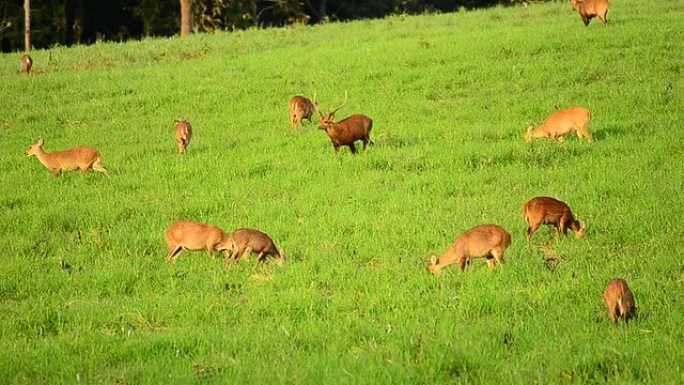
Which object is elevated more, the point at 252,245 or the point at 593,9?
the point at 593,9

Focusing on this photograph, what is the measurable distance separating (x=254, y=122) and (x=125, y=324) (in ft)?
41.0

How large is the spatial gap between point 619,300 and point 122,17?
5140 cm

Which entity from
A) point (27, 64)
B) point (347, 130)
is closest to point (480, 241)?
point (347, 130)

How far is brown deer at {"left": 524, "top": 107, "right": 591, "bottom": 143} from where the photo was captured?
1862cm

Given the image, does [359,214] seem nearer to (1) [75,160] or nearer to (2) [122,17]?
(1) [75,160]

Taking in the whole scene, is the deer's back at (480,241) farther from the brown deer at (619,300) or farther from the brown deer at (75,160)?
the brown deer at (75,160)

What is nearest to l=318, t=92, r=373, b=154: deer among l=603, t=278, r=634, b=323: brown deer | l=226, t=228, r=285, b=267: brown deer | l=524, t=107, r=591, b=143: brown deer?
l=524, t=107, r=591, b=143: brown deer

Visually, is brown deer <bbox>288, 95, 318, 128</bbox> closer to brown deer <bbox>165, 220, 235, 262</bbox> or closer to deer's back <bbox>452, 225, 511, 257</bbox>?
brown deer <bbox>165, 220, 235, 262</bbox>

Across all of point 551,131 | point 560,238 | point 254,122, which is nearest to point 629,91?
point 551,131

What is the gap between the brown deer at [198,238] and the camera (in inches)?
514

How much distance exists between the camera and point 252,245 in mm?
12766

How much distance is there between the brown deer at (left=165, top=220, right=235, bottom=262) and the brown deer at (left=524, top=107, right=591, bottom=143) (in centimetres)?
763

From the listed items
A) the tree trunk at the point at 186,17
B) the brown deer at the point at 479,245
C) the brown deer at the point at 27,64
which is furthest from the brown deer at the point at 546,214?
the tree trunk at the point at 186,17

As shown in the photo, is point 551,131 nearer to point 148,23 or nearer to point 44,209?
point 44,209
